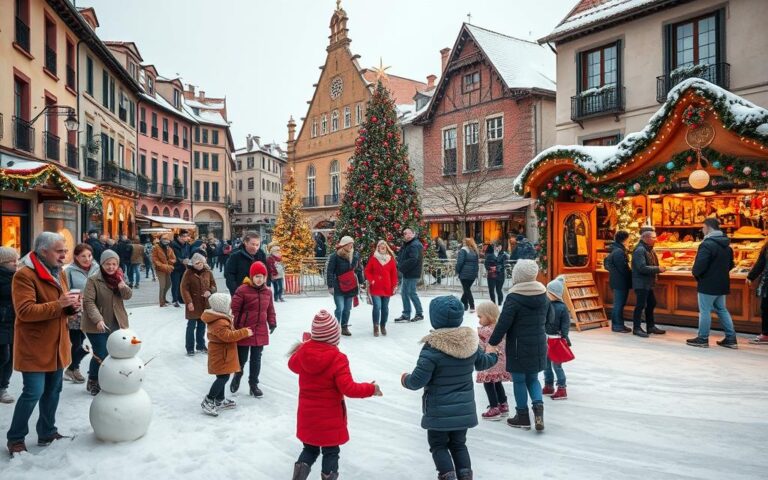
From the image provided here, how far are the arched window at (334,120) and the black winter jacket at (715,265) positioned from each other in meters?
32.2

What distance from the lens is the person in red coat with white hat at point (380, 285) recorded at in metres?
9.28

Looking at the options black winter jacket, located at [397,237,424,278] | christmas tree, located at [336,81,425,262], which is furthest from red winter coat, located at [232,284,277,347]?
christmas tree, located at [336,81,425,262]

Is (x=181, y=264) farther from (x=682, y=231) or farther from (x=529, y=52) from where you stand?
(x=529, y=52)

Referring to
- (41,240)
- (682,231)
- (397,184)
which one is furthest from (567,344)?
(397,184)

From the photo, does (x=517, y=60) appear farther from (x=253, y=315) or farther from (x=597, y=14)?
(x=253, y=315)

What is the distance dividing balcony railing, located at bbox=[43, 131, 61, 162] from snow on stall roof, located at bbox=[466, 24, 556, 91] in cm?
1857

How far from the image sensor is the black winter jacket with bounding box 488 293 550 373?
15.4ft

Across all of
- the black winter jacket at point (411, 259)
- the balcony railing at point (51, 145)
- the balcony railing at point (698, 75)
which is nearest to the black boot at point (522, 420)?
the black winter jacket at point (411, 259)

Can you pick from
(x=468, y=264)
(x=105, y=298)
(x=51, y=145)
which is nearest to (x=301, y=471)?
(x=105, y=298)

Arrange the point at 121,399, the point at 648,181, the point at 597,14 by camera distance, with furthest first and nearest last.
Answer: the point at 597,14, the point at 648,181, the point at 121,399

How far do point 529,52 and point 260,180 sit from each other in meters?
46.1

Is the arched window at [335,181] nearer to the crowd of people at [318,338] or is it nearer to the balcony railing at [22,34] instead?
the balcony railing at [22,34]

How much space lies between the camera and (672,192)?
10336mm

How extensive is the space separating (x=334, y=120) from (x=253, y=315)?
111ft
